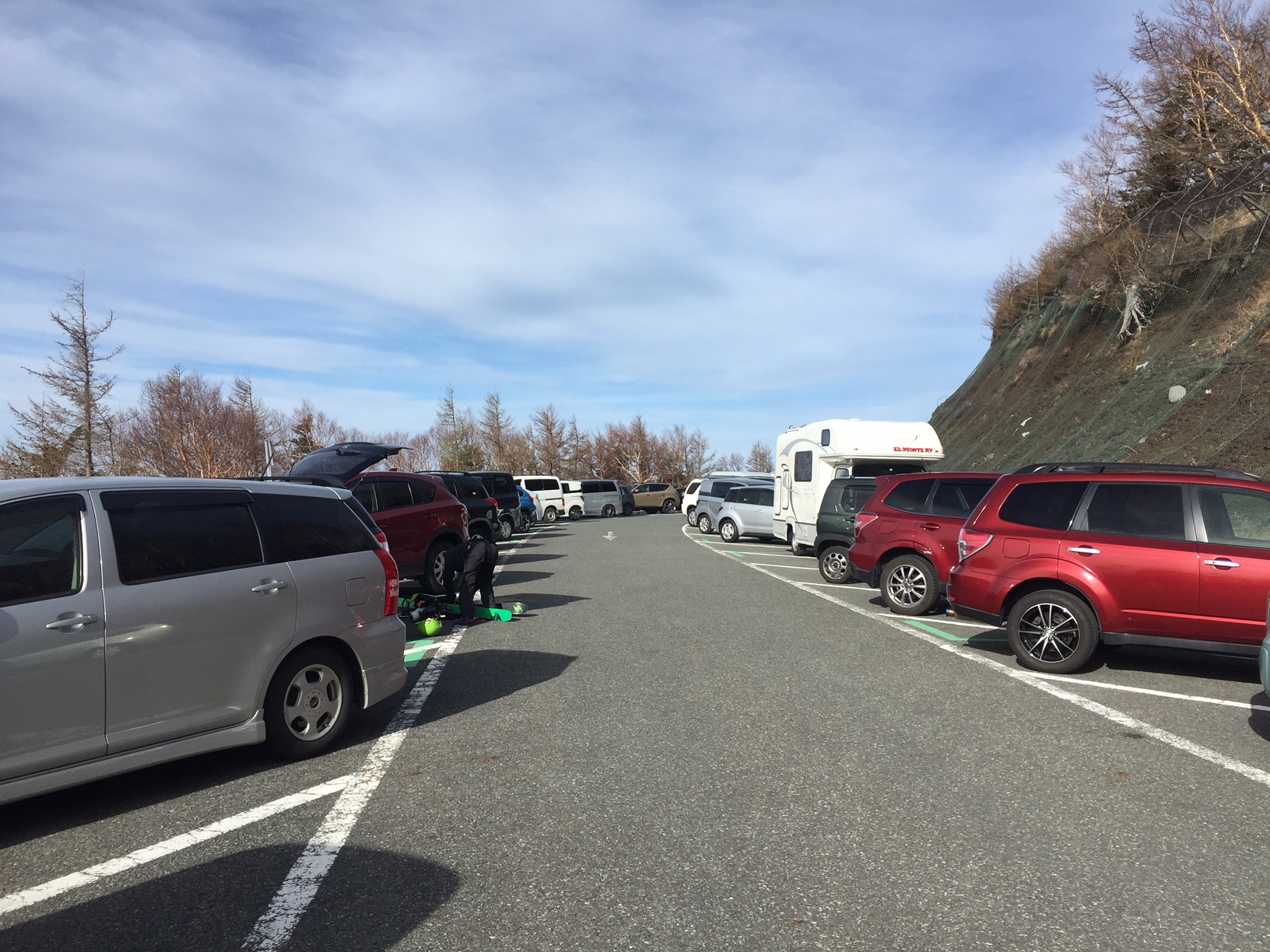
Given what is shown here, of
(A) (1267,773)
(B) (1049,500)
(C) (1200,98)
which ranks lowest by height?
(A) (1267,773)

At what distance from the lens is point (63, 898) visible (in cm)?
361

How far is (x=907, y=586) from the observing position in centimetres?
1140

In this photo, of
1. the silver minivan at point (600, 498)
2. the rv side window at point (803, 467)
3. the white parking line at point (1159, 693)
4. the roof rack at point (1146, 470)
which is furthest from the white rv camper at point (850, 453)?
the silver minivan at point (600, 498)

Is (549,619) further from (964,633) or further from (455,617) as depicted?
(964,633)

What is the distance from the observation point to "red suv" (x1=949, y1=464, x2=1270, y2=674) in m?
7.14

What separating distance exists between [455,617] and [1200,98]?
978 inches

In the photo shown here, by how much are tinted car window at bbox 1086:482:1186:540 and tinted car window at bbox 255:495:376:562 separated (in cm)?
616

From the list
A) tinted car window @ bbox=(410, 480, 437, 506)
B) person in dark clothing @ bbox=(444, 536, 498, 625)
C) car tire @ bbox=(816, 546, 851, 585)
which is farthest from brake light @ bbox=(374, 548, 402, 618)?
car tire @ bbox=(816, 546, 851, 585)

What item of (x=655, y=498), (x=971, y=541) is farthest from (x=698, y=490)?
(x=971, y=541)

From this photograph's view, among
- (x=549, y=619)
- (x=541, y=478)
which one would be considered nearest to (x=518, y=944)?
(x=549, y=619)

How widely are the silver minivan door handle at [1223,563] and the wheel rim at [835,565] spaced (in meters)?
7.49

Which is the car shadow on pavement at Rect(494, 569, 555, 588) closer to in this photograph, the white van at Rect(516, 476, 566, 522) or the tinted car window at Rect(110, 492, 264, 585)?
the tinted car window at Rect(110, 492, 264, 585)

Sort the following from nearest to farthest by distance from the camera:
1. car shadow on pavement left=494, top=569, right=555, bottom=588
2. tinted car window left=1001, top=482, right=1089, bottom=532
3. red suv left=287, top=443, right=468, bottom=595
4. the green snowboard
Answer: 1. tinted car window left=1001, top=482, right=1089, bottom=532
2. the green snowboard
3. red suv left=287, top=443, right=468, bottom=595
4. car shadow on pavement left=494, top=569, right=555, bottom=588

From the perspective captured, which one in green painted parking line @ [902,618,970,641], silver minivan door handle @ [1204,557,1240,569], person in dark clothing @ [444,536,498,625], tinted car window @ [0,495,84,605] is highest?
tinted car window @ [0,495,84,605]
